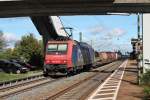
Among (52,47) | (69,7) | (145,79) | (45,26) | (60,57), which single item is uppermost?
(69,7)

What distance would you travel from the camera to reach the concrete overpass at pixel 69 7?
117 feet

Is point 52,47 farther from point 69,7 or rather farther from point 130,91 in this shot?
point 130,91

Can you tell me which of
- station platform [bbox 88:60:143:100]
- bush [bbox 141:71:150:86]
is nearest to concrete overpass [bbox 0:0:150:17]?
station platform [bbox 88:60:143:100]

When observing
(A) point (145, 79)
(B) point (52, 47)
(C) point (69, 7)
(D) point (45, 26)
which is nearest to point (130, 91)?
(A) point (145, 79)

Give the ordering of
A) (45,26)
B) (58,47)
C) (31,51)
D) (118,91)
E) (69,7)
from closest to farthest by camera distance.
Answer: (118,91), (69,7), (58,47), (45,26), (31,51)

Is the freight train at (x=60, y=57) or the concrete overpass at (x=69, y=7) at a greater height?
the concrete overpass at (x=69, y=7)

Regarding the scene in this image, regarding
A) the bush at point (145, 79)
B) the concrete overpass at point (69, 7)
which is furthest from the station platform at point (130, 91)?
the concrete overpass at point (69, 7)

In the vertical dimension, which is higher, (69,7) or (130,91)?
(69,7)

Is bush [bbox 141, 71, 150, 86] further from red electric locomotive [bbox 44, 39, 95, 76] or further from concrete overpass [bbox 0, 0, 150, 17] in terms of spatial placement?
red electric locomotive [bbox 44, 39, 95, 76]

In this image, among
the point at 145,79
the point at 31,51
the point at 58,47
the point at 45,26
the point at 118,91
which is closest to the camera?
the point at 118,91

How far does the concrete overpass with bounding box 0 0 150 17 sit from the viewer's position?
35.7 metres

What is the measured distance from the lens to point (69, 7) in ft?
126

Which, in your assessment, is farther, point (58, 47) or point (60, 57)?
point (58, 47)

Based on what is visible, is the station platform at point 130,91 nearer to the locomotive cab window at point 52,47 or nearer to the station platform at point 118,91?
the station platform at point 118,91
